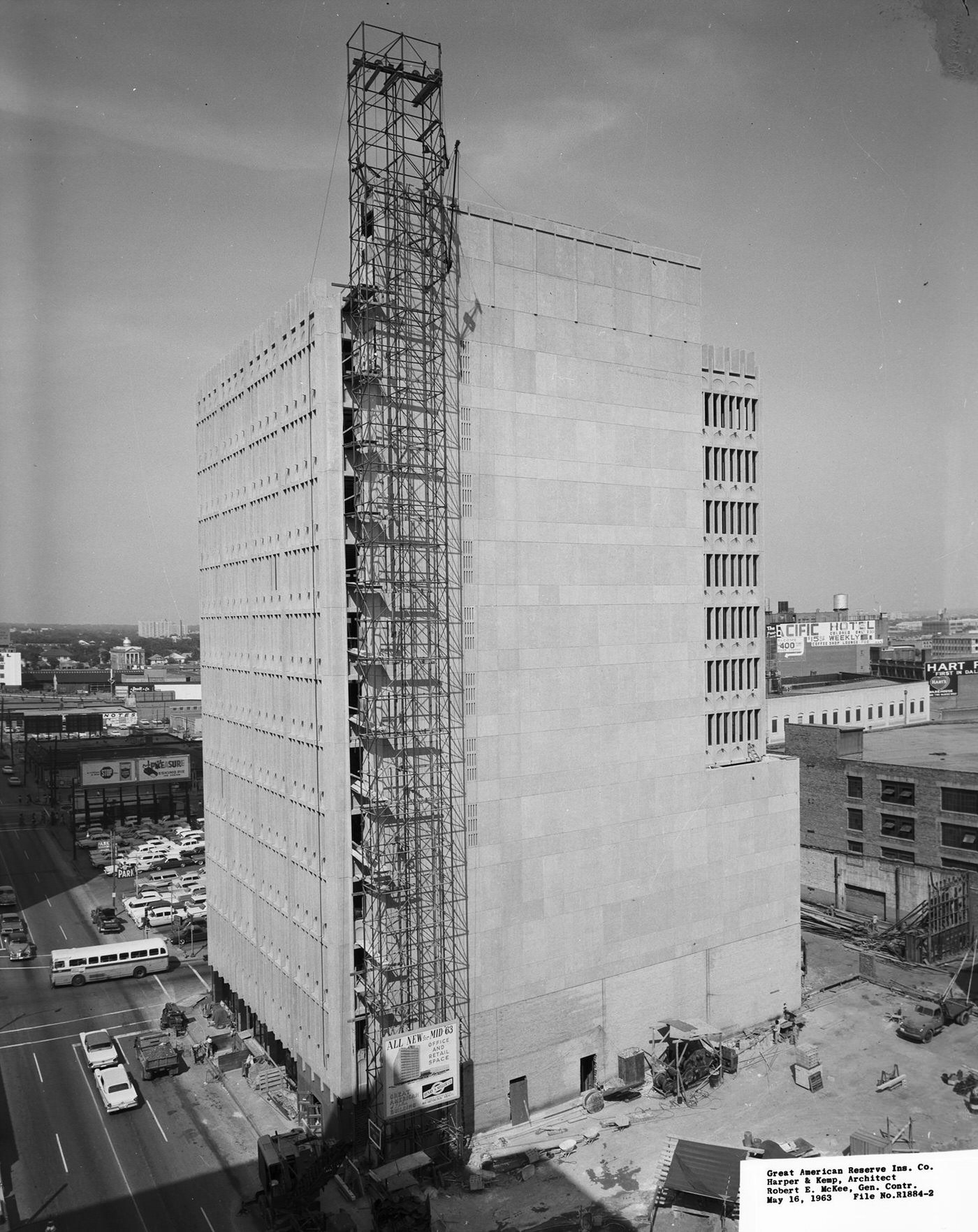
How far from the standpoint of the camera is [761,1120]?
123ft

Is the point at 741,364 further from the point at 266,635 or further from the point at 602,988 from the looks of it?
the point at 602,988

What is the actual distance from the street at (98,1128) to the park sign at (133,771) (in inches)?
1605

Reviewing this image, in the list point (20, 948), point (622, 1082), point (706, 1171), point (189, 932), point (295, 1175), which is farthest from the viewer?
point (189, 932)

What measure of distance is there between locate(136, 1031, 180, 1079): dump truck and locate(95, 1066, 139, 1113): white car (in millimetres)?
901

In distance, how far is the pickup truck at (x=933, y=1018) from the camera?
45.0m

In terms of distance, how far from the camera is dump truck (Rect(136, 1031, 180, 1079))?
42.0m

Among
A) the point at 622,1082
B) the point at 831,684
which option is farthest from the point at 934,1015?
the point at 831,684

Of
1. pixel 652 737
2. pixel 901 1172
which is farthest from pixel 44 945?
pixel 901 1172

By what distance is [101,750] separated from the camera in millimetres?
107000

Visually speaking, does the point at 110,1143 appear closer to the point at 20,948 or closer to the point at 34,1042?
the point at 34,1042

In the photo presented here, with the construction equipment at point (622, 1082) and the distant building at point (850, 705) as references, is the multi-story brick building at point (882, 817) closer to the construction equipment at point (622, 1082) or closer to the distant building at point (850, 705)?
the distant building at point (850, 705)

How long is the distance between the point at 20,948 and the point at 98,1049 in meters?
20.3

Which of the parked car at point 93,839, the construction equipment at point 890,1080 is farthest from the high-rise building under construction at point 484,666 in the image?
the parked car at point 93,839

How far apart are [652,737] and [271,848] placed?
1768 cm
